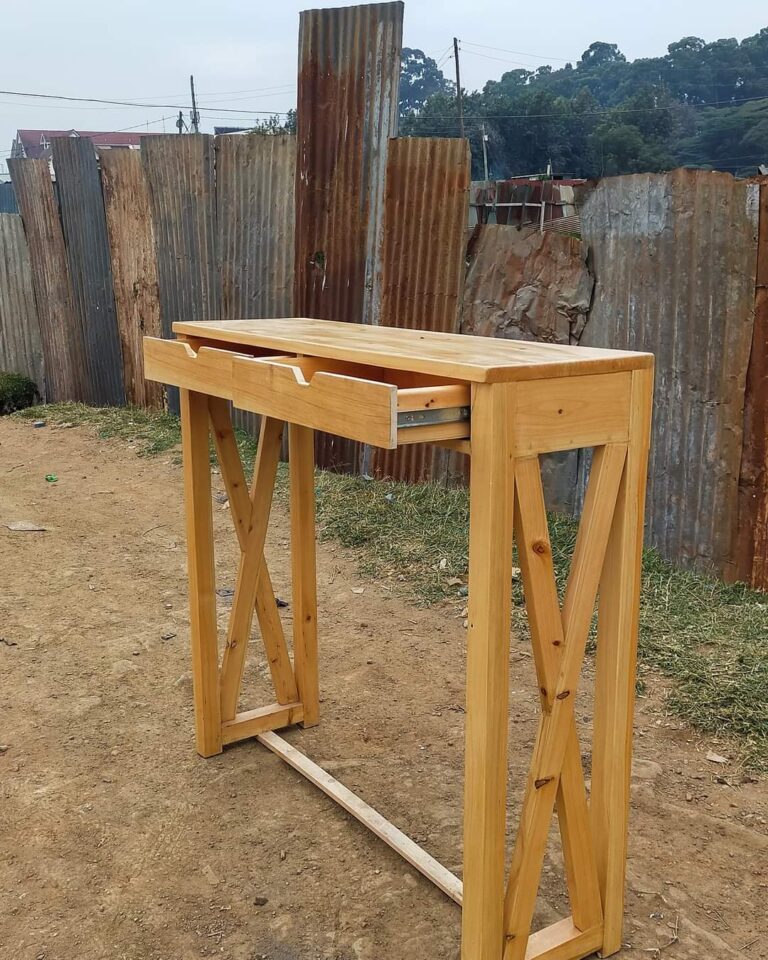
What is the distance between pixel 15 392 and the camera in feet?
32.4

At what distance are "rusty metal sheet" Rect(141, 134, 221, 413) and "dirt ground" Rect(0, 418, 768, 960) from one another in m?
3.52

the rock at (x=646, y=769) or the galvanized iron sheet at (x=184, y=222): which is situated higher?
the galvanized iron sheet at (x=184, y=222)

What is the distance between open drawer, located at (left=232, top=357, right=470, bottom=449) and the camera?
1836 millimetres

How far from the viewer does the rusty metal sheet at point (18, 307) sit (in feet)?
32.2

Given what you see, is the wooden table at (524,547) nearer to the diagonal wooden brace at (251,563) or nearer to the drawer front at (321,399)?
the drawer front at (321,399)

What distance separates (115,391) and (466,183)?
189 inches

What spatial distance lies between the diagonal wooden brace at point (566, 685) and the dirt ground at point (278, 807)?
16.9 inches

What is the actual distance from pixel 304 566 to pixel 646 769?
4.40ft

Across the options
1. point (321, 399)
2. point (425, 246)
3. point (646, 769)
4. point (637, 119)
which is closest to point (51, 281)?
point (425, 246)

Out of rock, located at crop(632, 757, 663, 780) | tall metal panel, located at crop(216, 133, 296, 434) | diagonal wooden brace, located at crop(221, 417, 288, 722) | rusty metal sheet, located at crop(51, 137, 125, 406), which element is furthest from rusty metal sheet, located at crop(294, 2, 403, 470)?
rock, located at crop(632, 757, 663, 780)

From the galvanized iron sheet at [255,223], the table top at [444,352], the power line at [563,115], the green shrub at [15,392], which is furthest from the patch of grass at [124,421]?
the power line at [563,115]

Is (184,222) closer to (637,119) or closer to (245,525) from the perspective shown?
(245,525)

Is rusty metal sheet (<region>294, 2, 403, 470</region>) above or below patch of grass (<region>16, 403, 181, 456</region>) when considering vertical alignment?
above

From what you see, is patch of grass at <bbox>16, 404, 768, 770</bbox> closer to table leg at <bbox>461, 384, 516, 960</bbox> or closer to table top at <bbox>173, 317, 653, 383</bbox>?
table leg at <bbox>461, 384, 516, 960</bbox>
